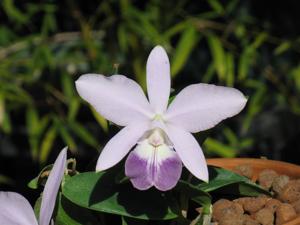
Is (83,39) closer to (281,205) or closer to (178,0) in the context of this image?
(178,0)

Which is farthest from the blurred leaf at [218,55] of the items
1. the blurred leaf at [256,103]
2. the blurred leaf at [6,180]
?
the blurred leaf at [6,180]

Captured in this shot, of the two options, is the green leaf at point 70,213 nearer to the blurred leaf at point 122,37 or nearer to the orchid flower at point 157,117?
the orchid flower at point 157,117

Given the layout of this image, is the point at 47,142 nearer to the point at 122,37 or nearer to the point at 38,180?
the point at 122,37

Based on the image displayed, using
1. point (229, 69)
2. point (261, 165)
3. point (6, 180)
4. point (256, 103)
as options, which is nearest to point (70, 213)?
point (261, 165)

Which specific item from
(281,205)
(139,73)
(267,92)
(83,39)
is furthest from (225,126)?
(281,205)

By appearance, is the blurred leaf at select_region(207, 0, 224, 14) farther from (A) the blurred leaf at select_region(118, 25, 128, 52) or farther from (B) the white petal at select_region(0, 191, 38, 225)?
(B) the white petal at select_region(0, 191, 38, 225)

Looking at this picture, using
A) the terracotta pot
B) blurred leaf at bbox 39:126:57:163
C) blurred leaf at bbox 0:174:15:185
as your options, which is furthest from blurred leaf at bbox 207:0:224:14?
the terracotta pot
